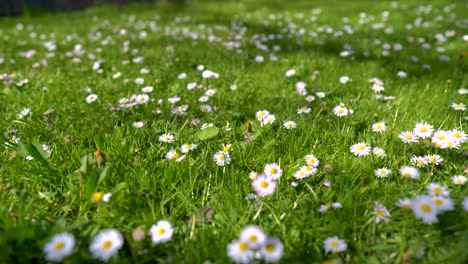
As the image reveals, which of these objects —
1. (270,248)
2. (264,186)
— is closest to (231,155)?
(264,186)

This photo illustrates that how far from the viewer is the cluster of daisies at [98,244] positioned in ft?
3.80

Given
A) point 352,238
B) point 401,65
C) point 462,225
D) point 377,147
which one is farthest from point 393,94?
point 352,238

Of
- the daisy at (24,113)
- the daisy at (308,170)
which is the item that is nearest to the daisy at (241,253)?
the daisy at (308,170)

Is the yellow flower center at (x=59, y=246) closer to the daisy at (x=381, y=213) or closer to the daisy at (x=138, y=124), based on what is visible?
the daisy at (x=138, y=124)

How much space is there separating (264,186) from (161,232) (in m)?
0.54

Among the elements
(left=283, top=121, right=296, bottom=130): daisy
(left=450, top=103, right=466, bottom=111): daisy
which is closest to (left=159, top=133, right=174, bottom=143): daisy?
(left=283, top=121, right=296, bottom=130): daisy

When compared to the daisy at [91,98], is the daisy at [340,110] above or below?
above

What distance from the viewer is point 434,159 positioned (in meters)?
1.75

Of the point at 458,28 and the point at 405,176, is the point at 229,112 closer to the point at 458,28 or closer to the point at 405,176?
the point at 405,176

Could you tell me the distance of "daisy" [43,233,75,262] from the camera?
1144 mm

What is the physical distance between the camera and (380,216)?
54.8 inches

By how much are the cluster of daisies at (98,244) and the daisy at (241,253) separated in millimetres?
313

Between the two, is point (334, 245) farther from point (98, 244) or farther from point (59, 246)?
point (59, 246)

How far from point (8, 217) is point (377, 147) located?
201cm
